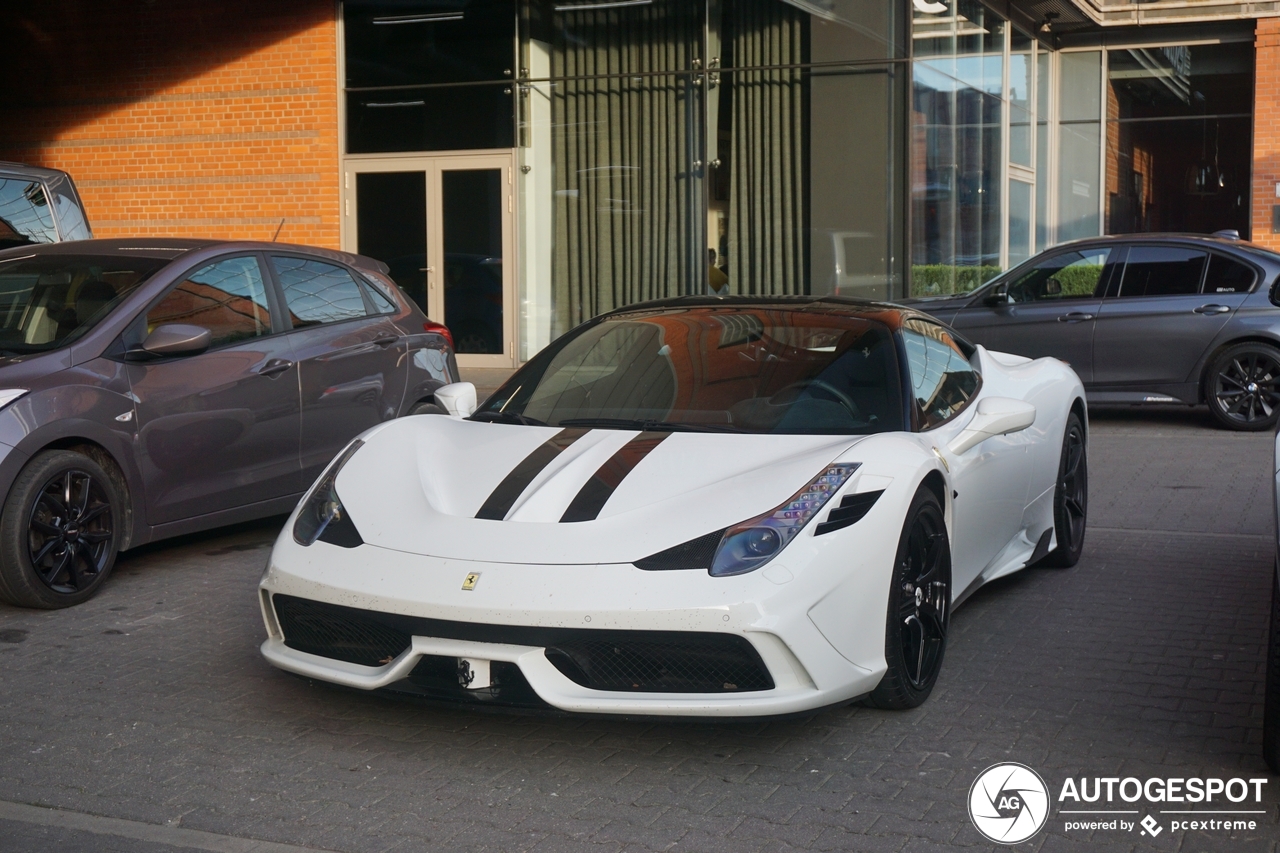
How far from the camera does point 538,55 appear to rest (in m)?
16.6

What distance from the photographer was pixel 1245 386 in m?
11.5

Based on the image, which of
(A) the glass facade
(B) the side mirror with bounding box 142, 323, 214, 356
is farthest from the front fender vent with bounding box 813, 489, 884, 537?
(A) the glass facade

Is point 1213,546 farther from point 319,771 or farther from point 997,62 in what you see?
point 997,62

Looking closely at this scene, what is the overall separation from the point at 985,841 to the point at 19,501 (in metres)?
4.04

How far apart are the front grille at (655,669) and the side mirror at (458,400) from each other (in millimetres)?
1764

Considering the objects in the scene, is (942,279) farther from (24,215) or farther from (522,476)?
(522,476)

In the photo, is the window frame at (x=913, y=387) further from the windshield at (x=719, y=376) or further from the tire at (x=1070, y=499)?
the tire at (x=1070, y=499)

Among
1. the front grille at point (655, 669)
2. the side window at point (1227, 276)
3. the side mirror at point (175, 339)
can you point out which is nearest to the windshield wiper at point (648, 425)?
the front grille at point (655, 669)

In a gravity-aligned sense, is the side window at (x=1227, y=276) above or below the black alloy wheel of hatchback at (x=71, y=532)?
above

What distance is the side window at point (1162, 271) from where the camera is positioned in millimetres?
11633

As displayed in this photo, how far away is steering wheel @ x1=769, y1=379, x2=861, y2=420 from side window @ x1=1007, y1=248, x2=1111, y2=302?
7.34 meters

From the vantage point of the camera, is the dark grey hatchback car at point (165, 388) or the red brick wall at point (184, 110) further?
the red brick wall at point (184, 110)

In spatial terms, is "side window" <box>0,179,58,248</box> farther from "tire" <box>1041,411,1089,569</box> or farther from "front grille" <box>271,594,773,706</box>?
"tire" <box>1041,411,1089,569</box>

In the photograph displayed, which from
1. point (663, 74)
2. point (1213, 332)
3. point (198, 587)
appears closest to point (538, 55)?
point (663, 74)
